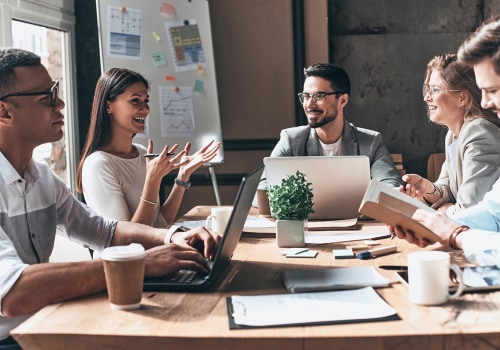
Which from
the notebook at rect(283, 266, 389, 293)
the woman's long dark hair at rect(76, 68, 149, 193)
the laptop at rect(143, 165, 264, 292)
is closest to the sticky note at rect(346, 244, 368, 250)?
the notebook at rect(283, 266, 389, 293)

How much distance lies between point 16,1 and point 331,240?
2.42 meters

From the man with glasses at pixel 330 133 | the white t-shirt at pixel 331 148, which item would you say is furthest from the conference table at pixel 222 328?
the white t-shirt at pixel 331 148

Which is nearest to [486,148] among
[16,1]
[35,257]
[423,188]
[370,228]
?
[423,188]

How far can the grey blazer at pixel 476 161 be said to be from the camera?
2428 mm

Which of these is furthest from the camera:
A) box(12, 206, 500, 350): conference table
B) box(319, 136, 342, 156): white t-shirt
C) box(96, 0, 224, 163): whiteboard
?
box(96, 0, 224, 163): whiteboard

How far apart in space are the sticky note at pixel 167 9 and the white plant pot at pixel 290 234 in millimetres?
2537

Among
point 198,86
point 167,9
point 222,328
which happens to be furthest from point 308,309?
point 167,9

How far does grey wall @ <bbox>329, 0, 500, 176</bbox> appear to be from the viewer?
4.48m

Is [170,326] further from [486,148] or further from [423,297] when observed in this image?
[486,148]

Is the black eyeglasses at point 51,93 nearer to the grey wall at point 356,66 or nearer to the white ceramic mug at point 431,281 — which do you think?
the white ceramic mug at point 431,281

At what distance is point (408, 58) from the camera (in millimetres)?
4523

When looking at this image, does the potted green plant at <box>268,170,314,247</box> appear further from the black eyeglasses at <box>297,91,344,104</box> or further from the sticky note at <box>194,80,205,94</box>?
the sticky note at <box>194,80,205,94</box>

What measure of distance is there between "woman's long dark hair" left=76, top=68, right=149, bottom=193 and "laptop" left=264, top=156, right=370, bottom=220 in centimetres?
74

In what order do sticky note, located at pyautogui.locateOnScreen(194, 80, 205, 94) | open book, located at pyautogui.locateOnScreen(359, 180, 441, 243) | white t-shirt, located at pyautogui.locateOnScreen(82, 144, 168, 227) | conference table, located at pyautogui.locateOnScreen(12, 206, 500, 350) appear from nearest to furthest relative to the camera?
conference table, located at pyautogui.locateOnScreen(12, 206, 500, 350)
open book, located at pyautogui.locateOnScreen(359, 180, 441, 243)
white t-shirt, located at pyautogui.locateOnScreen(82, 144, 168, 227)
sticky note, located at pyautogui.locateOnScreen(194, 80, 205, 94)
